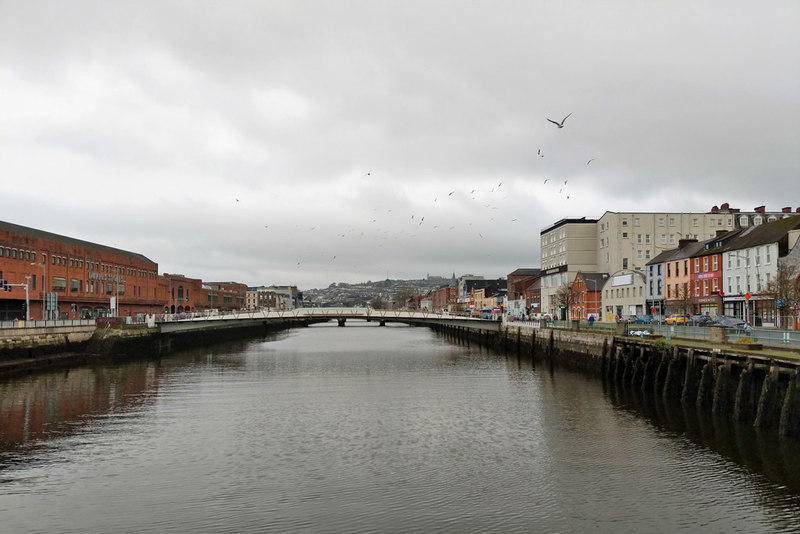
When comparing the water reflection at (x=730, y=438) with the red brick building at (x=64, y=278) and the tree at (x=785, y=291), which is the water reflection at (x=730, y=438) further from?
the red brick building at (x=64, y=278)

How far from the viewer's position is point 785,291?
164ft

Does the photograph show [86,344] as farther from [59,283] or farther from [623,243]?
[623,243]

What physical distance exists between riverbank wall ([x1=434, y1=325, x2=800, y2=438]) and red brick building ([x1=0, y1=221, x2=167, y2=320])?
162ft

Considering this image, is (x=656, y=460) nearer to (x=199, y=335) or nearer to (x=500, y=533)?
(x=500, y=533)

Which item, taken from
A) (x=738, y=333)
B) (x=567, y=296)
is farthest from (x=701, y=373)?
(x=567, y=296)

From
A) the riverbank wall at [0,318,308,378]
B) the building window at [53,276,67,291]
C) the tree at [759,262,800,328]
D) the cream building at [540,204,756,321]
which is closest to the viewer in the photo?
the tree at [759,262,800,328]

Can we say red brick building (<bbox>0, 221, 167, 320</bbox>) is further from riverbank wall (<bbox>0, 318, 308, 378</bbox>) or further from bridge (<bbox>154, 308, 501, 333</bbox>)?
bridge (<bbox>154, 308, 501, 333</bbox>)

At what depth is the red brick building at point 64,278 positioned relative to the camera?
7069 cm

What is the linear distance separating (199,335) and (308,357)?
1330 inches

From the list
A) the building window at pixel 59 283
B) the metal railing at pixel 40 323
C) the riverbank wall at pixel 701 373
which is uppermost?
the building window at pixel 59 283

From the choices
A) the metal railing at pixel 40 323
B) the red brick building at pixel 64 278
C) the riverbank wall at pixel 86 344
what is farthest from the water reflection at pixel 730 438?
the red brick building at pixel 64 278

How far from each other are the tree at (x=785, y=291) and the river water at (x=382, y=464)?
20630 millimetres

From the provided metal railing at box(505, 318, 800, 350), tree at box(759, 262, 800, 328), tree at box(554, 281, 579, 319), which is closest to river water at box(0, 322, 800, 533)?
metal railing at box(505, 318, 800, 350)

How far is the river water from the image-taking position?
16.6 metres
